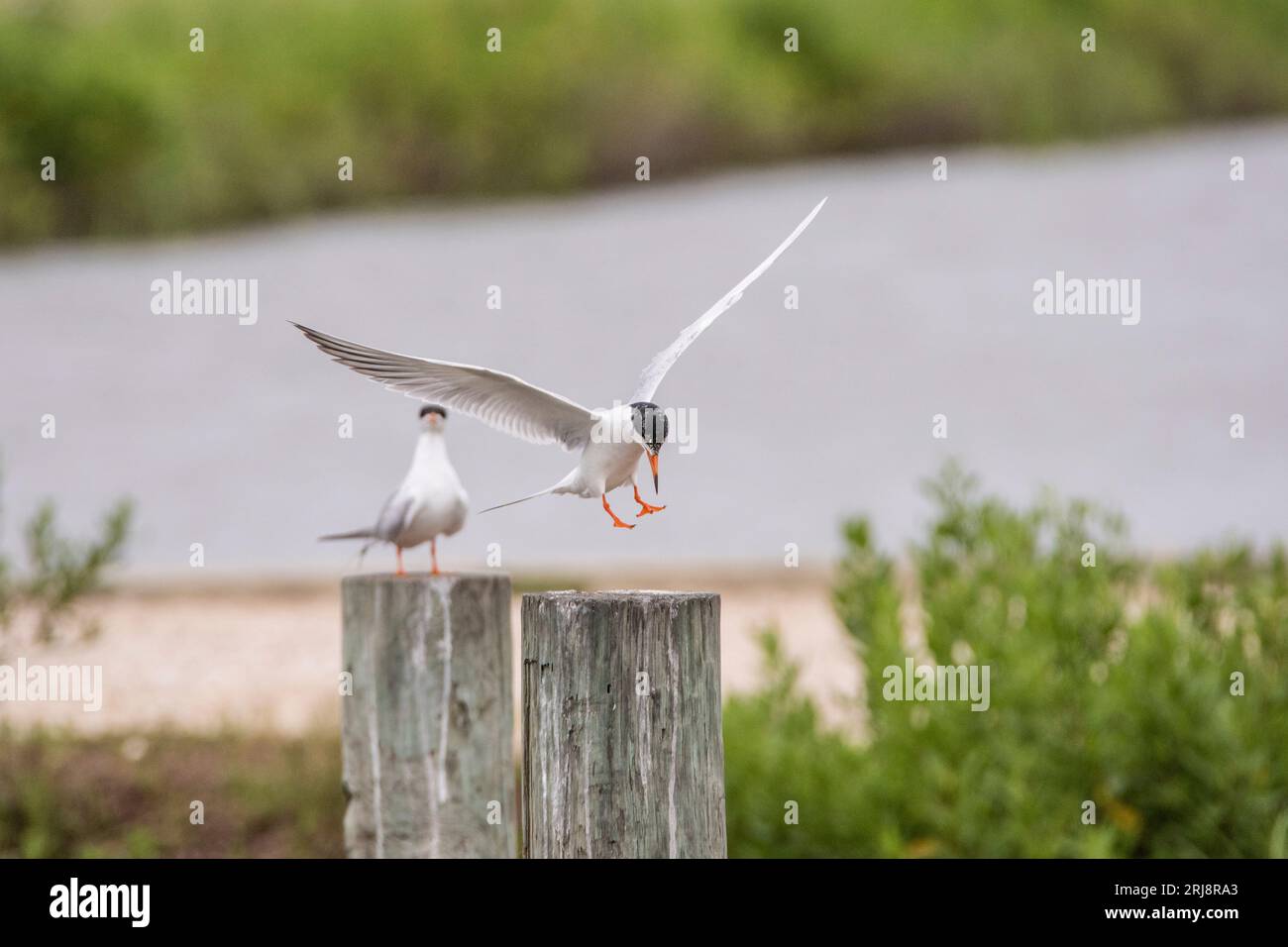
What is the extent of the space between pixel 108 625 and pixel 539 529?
3.05m

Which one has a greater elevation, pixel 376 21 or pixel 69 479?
pixel 376 21

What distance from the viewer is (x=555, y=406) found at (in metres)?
2.43

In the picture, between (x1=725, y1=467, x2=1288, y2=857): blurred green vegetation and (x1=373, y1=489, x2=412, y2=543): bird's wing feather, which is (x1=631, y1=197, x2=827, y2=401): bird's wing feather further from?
(x1=725, y1=467, x2=1288, y2=857): blurred green vegetation

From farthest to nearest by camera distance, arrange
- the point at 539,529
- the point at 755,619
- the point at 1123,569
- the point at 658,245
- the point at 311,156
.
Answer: the point at 311,156 → the point at 658,245 → the point at 539,529 → the point at 755,619 → the point at 1123,569

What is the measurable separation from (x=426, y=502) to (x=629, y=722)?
1249mm

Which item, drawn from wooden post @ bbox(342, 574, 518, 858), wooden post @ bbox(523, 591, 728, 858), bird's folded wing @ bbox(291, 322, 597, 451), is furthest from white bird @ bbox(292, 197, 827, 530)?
wooden post @ bbox(342, 574, 518, 858)

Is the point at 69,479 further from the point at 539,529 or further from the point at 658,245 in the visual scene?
the point at 658,245

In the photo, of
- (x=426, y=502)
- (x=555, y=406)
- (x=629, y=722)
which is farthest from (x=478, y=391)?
(x=426, y=502)

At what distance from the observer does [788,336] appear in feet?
42.7

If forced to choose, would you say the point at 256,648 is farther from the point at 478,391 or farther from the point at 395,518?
the point at 478,391

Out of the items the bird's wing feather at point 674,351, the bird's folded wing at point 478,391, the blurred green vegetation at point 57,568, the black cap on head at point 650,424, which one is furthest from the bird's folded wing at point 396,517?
the blurred green vegetation at point 57,568

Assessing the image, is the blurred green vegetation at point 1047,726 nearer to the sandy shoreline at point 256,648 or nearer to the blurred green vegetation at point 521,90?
the sandy shoreline at point 256,648

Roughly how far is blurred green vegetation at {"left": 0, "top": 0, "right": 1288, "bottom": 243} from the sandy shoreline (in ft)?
23.2
